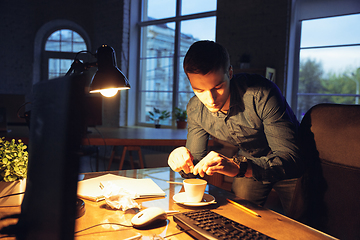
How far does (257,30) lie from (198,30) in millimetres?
1155

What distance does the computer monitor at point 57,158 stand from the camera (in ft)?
1.05

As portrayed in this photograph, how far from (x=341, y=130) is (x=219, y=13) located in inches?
153

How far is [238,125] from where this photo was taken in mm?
1271

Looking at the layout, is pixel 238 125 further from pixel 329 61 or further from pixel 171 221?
pixel 329 61

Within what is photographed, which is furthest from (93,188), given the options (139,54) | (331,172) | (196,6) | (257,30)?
(139,54)

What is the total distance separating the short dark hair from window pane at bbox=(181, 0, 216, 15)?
3903 millimetres

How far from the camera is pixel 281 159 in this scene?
99cm

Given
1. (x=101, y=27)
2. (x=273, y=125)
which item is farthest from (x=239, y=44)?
(x=273, y=125)

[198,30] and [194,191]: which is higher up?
[198,30]

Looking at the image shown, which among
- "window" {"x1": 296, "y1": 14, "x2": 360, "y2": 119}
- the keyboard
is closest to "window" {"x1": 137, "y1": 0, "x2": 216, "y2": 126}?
"window" {"x1": 296, "y1": 14, "x2": 360, "y2": 119}

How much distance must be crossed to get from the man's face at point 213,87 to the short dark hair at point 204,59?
0.02 metres

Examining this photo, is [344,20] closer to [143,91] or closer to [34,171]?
[143,91]

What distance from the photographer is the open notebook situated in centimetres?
98

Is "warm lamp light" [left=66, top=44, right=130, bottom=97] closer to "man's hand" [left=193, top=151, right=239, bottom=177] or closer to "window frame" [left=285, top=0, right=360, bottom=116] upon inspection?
"man's hand" [left=193, top=151, right=239, bottom=177]
